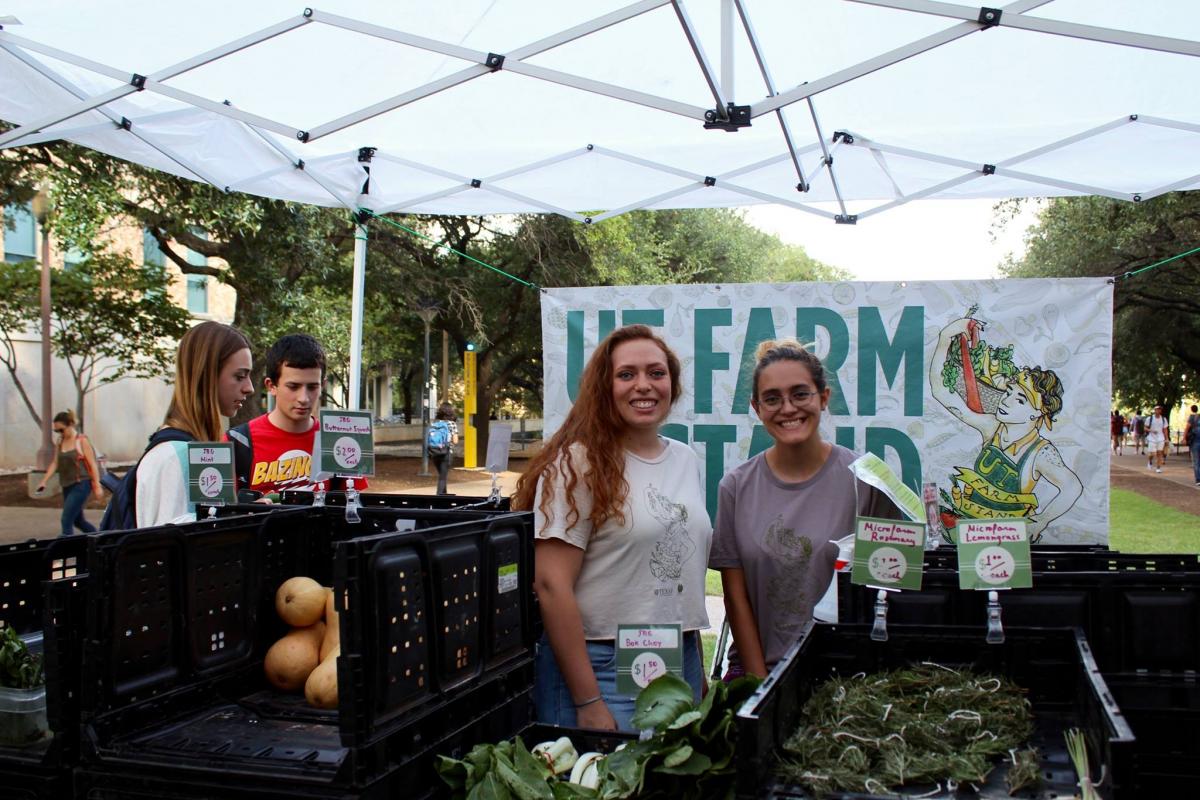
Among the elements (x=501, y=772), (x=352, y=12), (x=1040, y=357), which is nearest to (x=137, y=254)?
(x=352, y=12)

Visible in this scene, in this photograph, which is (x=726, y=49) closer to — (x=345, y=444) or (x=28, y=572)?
(x=345, y=444)

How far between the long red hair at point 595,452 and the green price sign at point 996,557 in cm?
88

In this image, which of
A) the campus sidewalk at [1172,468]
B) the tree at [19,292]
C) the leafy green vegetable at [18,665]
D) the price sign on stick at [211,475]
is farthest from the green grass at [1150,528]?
the tree at [19,292]

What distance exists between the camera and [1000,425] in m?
5.12

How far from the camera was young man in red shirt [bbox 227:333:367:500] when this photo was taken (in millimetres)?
3490

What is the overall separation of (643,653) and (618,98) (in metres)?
3.00

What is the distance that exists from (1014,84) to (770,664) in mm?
3729

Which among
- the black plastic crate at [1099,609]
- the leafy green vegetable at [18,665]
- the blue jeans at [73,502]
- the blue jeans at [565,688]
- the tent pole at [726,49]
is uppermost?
the tent pole at [726,49]

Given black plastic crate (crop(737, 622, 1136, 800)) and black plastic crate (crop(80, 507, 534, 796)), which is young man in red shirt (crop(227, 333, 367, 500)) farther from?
black plastic crate (crop(737, 622, 1136, 800))

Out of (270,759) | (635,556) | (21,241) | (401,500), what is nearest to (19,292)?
(21,241)

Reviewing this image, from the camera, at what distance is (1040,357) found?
5094 millimetres

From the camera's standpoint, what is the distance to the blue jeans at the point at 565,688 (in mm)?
2555

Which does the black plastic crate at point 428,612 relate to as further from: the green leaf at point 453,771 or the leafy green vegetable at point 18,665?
the leafy green vegetable at point 18,665

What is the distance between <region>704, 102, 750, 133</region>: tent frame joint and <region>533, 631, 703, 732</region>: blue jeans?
2.64 meters
